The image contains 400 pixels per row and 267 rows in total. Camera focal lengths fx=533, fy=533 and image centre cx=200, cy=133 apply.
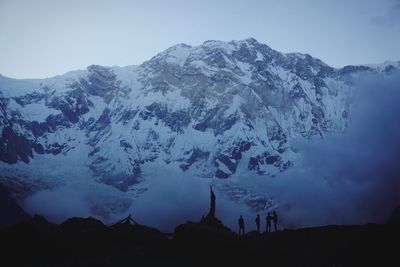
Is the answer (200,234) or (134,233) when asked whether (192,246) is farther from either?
(134,233)

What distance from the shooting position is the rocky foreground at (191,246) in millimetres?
37719

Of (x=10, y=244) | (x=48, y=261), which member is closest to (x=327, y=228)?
(x=48, y=261)

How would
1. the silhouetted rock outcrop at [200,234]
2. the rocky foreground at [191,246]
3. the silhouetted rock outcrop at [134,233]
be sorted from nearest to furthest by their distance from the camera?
the rocky foreground at [191,246]
the silhouetted rock outcrop at [200,234]
the silhouetted rock outcrop at [134,233]

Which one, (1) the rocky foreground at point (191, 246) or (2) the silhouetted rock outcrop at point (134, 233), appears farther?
(2) the silhouetted rock outcrop at point (134, 233)

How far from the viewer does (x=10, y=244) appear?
144 feet

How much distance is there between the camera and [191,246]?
3916cm

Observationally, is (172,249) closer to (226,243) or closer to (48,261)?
(226,243)

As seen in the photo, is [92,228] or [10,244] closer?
[10,244]

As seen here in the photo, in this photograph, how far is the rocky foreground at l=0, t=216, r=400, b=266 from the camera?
37719 mm

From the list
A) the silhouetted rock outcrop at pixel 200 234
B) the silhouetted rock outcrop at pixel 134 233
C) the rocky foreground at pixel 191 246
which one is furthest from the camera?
the silhouetted rock outcrop at pixel 134 233

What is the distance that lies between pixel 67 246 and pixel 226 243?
1470 cm

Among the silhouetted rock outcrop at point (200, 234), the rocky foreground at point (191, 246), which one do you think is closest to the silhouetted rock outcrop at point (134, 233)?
the rocky foreground at point (191, 246)

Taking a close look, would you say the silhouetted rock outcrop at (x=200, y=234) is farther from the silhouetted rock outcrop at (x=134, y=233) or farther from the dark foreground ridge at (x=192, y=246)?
the silhouetted rock outcrop at (x=134, y=233)

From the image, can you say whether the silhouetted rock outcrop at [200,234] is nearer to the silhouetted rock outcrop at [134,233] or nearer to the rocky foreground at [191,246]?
the rocky foreground at [191,246]
